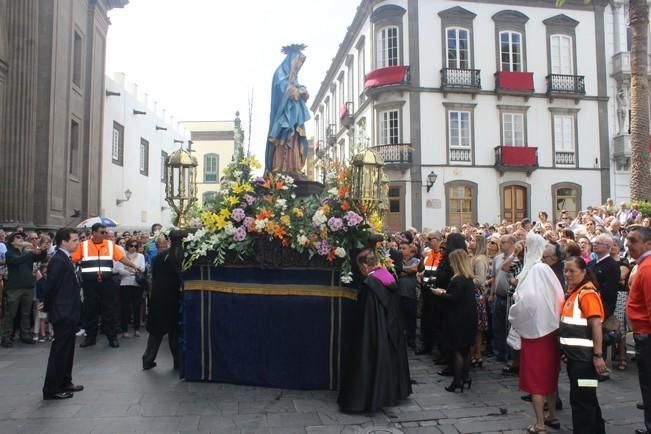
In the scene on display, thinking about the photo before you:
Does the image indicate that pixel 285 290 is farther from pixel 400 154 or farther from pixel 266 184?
pixel 400 154

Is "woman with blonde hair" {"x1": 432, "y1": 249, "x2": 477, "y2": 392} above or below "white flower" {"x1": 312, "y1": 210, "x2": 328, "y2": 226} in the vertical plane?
below

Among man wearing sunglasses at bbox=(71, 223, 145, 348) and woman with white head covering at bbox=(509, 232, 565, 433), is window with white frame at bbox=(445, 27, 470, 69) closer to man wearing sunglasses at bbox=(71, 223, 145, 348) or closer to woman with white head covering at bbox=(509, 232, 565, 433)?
man wearing sunglasses at bbox=(71, 223, 145, 348)

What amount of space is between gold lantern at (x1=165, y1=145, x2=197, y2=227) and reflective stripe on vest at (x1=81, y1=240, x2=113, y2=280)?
2444 mm

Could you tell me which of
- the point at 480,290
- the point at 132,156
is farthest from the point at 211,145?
the point at 480,290

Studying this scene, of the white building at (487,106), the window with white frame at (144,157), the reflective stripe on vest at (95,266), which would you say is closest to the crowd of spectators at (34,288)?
the reflective stripe on vest at (95,266)

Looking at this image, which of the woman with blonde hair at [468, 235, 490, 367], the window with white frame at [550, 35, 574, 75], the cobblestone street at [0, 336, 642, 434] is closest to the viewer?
the cobblestone street at [0, 336, 642, 434]

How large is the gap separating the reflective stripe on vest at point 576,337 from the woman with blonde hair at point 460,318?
160 cm

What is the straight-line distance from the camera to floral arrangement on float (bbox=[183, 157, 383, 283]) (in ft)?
20.7

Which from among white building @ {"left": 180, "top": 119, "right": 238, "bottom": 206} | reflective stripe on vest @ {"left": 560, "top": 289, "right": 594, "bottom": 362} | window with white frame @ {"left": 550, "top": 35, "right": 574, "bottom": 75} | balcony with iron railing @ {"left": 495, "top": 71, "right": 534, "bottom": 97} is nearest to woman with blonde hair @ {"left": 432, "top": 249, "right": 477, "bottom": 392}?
reflective stripe on vest @ {"left": 560, "top": 289, "right": 594, "bottom": 362}

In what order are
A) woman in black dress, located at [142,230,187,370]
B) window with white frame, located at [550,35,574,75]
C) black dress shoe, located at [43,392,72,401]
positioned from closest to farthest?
black dress shoe, located at [43,392,72,401] → woman in black dress, located at [142,230,187,370] → window with white frame, located at [550,35,574,75]

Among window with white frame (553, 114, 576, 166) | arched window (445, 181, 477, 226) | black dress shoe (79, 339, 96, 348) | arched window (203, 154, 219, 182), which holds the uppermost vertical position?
arched window (203, 154, 219, 182)

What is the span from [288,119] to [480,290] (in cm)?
391

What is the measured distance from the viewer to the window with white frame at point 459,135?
25.2m

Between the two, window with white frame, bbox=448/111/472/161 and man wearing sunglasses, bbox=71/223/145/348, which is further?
window with white frame, bbox=448/111/472/161
